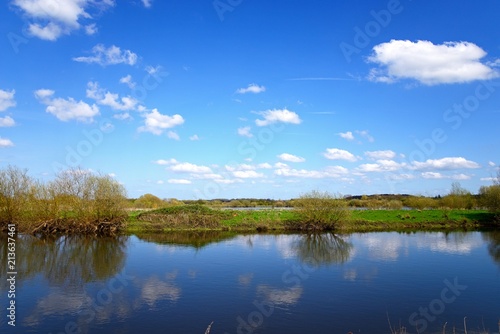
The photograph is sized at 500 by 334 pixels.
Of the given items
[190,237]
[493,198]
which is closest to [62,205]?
[190,237]

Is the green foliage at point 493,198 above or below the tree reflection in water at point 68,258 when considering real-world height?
above

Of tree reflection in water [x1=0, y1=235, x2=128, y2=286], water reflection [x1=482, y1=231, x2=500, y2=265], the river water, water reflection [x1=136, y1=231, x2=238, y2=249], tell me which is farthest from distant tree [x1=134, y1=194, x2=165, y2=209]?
water reflection [x1=482, y1=231, x2=500, y2=265]

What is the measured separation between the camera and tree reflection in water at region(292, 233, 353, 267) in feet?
86.0

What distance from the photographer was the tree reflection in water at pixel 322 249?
1032 inches

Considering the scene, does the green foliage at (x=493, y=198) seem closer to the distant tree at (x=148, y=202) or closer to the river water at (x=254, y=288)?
the river water at (x=254, y=288)

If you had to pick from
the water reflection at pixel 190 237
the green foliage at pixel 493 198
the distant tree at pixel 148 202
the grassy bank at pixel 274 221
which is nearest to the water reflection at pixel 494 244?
the grassy bank at pixel 274 221

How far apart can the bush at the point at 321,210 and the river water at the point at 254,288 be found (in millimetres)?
10118

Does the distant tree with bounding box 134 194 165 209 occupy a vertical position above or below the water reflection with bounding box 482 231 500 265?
above

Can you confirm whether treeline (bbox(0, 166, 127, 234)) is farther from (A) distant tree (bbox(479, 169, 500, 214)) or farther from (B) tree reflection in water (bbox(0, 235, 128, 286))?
(A) distant tree (bbox(479, 169, 500, 214))

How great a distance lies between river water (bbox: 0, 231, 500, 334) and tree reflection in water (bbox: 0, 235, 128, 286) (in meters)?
0.08

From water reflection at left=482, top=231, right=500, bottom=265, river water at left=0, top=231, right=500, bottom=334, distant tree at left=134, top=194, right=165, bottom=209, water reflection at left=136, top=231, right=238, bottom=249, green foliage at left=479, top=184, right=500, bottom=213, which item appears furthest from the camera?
distant tree at left=134, top=194, right=165, bottom=209

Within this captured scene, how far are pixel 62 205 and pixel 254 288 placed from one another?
3045 centimetres

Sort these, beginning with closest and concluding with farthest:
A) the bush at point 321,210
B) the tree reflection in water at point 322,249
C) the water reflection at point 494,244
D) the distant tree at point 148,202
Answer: the tree reflection in water at point 322,249 < the water reflection at point 494,244 < the bush at point 321,210 < the distant tree at point 148,202

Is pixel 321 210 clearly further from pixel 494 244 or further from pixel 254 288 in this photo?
pixel 254 288
